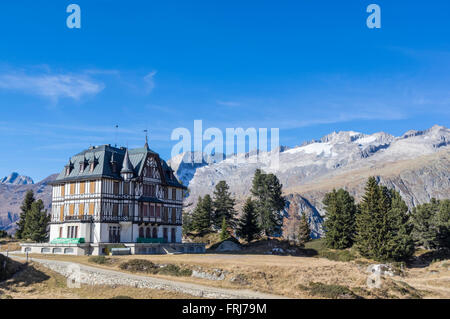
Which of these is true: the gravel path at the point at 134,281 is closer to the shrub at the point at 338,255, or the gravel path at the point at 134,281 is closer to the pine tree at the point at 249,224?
the shrub at the point at 338,255

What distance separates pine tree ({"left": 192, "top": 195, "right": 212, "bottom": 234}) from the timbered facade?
15155 millimetres

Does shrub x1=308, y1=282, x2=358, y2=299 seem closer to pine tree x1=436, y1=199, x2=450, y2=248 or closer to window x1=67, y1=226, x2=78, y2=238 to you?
window x1=67, y1=226, x2=78, y2=238

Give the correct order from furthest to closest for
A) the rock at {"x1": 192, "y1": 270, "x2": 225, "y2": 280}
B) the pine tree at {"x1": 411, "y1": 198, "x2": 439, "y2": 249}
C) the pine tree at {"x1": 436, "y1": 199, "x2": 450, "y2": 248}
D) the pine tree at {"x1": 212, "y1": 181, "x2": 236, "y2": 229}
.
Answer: the pine tree at {"x1": 212, "y1": 181, "x2": 236, "y2": 229} < the pine tree at {"x1": 411, "y1": 198, "x2": 439, "y2": 249} < the pine tree at {"x1": 436, "y1": 199, "x2": 450, "y2": 248} < the rock at {"x1": 192, "y1": 270, "x2": 225, "y2": 280}

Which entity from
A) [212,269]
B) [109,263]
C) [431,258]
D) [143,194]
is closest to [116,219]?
[143,194]

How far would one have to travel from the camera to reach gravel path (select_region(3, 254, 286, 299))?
97.4 feet

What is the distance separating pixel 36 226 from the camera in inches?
2879

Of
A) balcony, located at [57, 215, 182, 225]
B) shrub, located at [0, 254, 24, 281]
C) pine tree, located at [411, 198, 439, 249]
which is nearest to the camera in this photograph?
shrub, located at [0, 254, 24, 281]

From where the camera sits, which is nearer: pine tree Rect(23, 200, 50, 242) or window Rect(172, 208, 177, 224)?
window Rect(172, 208, 177, 224)

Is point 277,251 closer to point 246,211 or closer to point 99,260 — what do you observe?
point 246,211

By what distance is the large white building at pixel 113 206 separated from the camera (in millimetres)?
59156

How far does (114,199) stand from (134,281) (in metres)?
27.4

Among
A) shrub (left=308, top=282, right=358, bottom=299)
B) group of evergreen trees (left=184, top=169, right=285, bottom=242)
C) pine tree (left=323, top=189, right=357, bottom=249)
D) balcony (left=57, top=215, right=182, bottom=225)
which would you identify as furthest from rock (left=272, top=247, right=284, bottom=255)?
shrub (left=308, top=282, right=358, bottom=299)

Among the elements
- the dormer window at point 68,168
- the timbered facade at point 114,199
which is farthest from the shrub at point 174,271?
the dormer window at point 68,168
